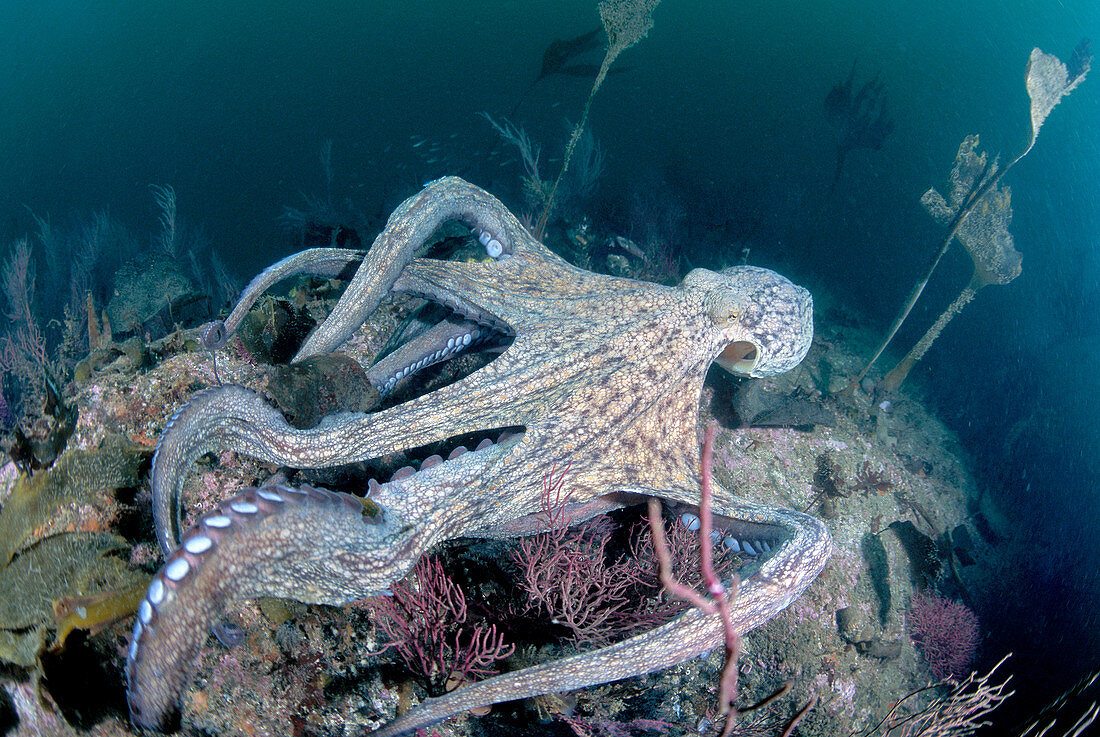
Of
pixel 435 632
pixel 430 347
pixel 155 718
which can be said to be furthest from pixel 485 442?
pixel 155 718

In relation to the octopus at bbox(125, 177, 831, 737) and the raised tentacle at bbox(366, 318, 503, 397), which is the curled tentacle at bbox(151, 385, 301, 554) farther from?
the raised tentacle at bbox(366, 318, 503, 397)

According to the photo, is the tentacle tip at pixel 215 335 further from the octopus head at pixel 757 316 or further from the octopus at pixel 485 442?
the octopus head at pixel 757 316

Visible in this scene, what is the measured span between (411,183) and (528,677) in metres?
15.5

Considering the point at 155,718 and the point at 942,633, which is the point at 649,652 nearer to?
the point at 155,718

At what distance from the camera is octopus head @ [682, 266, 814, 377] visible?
9.65 ft

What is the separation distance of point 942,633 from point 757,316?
4.22 m

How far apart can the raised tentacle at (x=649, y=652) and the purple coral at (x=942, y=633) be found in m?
3.79

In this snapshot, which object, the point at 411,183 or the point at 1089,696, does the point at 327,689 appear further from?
the point at 411,183

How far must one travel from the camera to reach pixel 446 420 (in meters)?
2.25

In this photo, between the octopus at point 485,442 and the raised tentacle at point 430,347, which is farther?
the raised tentacle at point 430,347

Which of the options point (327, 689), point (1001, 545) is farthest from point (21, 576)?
point (1001, 545)

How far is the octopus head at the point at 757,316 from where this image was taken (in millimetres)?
2941

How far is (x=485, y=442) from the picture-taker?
2367 millimetres

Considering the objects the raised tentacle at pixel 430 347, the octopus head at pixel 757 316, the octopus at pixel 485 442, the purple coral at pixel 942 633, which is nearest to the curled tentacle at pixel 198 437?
the octopus at pixel 485 442
